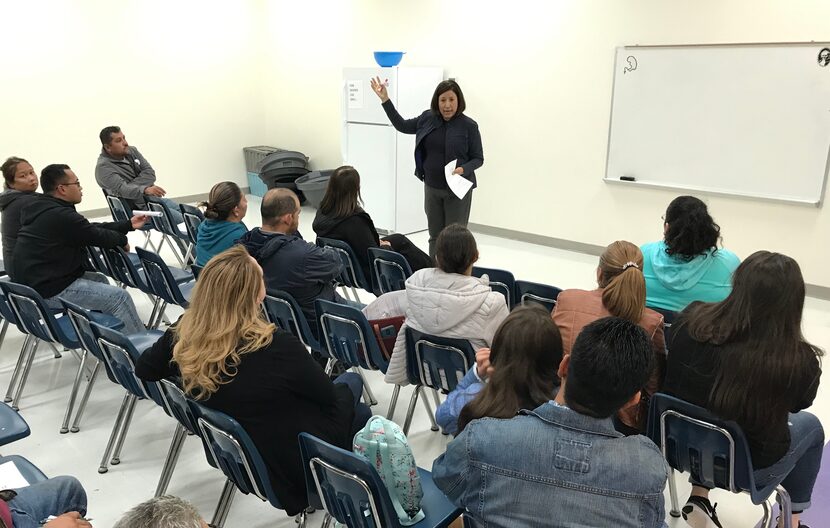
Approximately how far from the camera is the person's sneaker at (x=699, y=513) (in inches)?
103

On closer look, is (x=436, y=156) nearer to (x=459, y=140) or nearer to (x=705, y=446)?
(x=459, y=140)

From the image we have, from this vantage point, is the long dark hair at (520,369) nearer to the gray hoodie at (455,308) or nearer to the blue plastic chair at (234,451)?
the blue plastic chair at (234,451)

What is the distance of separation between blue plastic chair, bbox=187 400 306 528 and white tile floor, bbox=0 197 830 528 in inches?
20.6

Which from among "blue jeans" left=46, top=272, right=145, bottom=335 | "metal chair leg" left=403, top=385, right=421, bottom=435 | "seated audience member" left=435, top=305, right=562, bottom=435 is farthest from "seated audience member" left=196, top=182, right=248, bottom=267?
"seated audience member" left=435, top=305, right=562, bottom=435

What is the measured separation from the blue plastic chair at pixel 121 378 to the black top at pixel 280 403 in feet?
2.32

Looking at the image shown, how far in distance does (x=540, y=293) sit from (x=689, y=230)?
0.80 m

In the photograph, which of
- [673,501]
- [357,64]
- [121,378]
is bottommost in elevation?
[673,501]

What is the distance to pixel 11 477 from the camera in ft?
7.25

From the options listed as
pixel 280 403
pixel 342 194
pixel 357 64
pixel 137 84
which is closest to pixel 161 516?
pixel 280 403

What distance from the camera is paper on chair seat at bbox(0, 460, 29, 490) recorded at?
216 centimetres

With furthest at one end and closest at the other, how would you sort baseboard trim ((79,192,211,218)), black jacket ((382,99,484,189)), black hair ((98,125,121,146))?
baseboard trim ((79,192,211,218))
black hair ((98,125,121,146))
black jacket ((382,99,484,189))

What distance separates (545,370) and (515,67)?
18.0ft

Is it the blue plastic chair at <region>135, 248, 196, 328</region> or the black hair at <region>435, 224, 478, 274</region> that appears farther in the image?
the blue plastic chair at <region>135, 248, 196, 328</region>

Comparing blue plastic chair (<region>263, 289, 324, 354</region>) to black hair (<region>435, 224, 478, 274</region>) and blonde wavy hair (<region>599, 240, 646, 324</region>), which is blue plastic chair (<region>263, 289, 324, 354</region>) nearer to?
black hair (<region>435, 224, 478, 274</region>)
